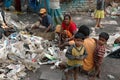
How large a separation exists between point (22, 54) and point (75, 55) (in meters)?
1.83

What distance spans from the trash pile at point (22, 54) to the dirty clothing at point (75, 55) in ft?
4.30

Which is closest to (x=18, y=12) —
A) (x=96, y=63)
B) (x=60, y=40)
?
(x=60, y=40)

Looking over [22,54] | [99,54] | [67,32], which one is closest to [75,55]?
[99,54]

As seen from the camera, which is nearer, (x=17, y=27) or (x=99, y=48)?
(x=99, y=48)

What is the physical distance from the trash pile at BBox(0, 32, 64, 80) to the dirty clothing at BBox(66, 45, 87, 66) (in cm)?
131

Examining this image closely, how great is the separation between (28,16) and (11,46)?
4.90 meters

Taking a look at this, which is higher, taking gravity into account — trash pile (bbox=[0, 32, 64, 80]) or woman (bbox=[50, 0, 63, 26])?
woman (bbox=[50, 0, 63, 26])

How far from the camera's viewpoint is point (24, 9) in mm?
13375

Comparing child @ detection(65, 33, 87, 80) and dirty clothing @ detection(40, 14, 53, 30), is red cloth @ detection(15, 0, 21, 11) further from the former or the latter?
child @ detection(65, 33, 87, 80)

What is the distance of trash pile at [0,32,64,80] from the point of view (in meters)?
7.38

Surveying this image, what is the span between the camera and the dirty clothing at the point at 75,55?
6.53 meters

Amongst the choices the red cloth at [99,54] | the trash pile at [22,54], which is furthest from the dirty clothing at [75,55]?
the trash pile at [22,54]

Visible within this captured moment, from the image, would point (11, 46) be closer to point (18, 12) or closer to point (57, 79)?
point (57, 79)

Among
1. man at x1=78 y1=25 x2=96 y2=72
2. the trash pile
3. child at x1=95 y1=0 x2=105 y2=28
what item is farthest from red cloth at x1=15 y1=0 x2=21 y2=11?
man at x1=78 y1=25 x2=96 y2=72
